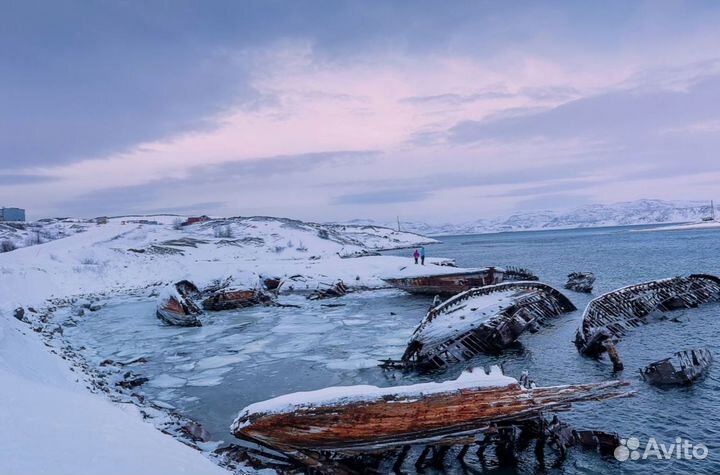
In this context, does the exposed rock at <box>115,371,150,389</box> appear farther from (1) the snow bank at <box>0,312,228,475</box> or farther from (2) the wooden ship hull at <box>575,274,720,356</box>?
(2) the wooden ship hull at <box>575,274,720,356</box>

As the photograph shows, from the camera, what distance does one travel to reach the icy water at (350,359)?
36.4 feet

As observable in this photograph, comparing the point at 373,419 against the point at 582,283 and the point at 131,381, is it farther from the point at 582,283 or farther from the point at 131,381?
the point at 582,283

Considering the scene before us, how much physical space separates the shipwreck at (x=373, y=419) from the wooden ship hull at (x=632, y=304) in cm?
955

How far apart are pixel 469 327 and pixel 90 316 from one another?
997 inches

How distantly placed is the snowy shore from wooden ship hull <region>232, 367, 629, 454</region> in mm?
1358

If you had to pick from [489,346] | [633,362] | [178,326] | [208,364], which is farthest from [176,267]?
[633,362]

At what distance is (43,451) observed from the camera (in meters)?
5.21

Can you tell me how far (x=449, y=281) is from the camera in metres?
34.1

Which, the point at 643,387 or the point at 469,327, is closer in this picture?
the point at 643,387

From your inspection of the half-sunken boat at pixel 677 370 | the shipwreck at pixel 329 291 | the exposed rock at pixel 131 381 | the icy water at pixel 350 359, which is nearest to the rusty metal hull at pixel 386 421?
the icy water at pixel 350 359

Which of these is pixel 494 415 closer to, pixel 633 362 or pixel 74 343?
pixel 633 362

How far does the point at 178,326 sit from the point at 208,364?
31.2 feet

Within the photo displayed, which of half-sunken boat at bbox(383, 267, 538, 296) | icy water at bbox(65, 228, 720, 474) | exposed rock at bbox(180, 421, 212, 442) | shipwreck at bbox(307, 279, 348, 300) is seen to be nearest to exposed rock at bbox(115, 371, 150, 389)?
icy water at bbox(65, 228, 720, 474)

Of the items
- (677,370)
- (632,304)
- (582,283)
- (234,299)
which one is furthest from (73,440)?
(582,283)
